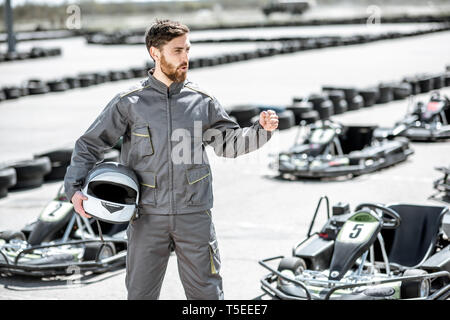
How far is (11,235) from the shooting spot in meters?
6.15

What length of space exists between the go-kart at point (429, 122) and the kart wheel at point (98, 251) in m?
5.61

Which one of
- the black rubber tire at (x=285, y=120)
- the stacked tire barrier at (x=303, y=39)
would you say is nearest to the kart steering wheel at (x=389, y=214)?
the black rubber tire at (x=285, y=120)

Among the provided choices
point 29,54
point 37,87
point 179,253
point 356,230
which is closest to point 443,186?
point 356,230

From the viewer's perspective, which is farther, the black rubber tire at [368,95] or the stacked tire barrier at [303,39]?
the stacked tire barrier at [303,39]

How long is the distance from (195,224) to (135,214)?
0.82ft

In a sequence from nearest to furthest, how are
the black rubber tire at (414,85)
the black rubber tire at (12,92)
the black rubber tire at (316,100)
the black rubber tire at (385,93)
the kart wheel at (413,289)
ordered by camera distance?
1. the kart wheel at (413,289)
2. the black rubber tire at (316,100)
3. the black rubber tire at (385,93)
4. the black rubber tire at (414,85)
5. the black rubber tire at (12,92)

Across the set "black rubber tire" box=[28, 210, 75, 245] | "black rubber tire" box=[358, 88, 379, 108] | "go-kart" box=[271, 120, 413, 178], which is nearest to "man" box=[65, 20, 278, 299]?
"black rubber tire" box=[28, 210, 75, 245]

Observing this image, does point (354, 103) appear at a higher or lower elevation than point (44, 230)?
lower

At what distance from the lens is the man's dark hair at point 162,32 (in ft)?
11.3

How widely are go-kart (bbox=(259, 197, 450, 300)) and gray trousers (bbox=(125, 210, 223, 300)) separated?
145 centimetres

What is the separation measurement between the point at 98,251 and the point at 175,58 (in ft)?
8.42

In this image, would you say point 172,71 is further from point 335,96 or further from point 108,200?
point 335,96

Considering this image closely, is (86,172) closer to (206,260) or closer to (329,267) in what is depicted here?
(206,260)

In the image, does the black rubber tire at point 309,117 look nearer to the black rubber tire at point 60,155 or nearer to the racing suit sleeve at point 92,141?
the black rubber tire at point 60,155
